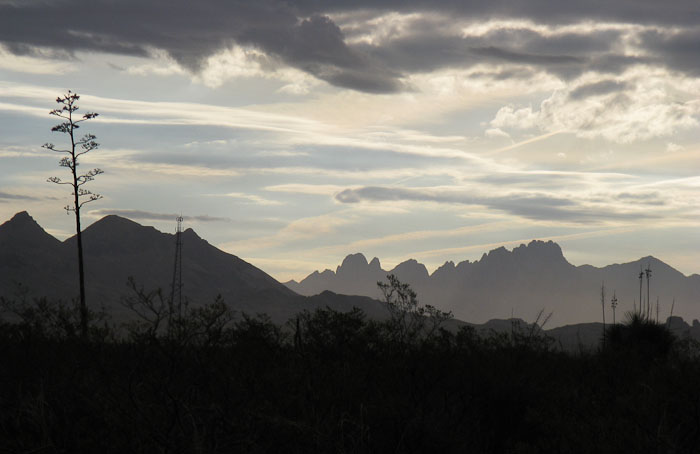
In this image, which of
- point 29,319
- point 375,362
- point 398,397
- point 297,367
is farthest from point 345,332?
point 29,319

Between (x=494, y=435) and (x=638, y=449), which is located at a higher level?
(x=638, y=449)

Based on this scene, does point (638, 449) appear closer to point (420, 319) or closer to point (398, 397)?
point (398, 397)

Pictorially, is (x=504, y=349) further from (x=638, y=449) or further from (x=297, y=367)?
(x=638, y=449)

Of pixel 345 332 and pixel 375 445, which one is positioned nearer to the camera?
pixel 375 445

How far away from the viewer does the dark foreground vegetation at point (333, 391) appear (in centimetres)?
878

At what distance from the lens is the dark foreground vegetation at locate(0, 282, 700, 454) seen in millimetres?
8781

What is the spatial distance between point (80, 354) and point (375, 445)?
32.0 ft

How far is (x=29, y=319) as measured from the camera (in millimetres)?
24094

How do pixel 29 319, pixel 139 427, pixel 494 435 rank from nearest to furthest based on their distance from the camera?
pixel 139 427, pixel 494 435, pixel 29 319

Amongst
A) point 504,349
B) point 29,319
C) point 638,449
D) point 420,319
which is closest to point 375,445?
point 638,449

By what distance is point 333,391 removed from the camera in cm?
1348

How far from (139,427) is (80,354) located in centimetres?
1066

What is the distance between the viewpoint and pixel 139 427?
27.1 feet

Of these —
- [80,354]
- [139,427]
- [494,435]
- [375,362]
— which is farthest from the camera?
[375,362]
